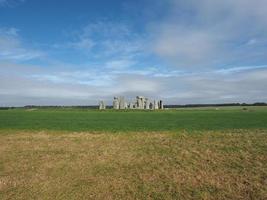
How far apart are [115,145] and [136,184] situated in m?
6.77

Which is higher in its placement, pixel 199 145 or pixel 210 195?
pixel 199 145

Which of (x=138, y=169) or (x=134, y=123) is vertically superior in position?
(x=134, y=123)

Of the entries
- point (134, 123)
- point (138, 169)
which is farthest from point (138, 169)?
point (134, 123)

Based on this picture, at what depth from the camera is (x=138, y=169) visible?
577 inches

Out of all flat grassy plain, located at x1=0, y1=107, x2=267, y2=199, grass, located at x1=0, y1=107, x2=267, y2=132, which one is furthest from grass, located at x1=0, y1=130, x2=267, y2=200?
grass, located at x1=0, y1=107, x2=267, y2=132

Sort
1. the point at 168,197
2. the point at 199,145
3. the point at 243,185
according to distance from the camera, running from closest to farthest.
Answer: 1. the point at 168,197
2. the point at 243,185
3. the point at 199,145

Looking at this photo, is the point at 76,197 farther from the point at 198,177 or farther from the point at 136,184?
the point at 198,177

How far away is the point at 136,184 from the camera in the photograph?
12812mm

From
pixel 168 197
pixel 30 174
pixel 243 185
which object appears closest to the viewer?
pixel 168 197

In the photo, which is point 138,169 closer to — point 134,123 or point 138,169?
point 138,169

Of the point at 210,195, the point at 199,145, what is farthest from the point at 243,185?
the point at 199,145

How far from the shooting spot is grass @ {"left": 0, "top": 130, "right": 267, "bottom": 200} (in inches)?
473

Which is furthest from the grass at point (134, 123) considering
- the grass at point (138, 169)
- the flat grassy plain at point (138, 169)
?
the grass at point (138, 169)

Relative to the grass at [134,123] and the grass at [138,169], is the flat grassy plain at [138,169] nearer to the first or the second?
the grass at [138,169]
